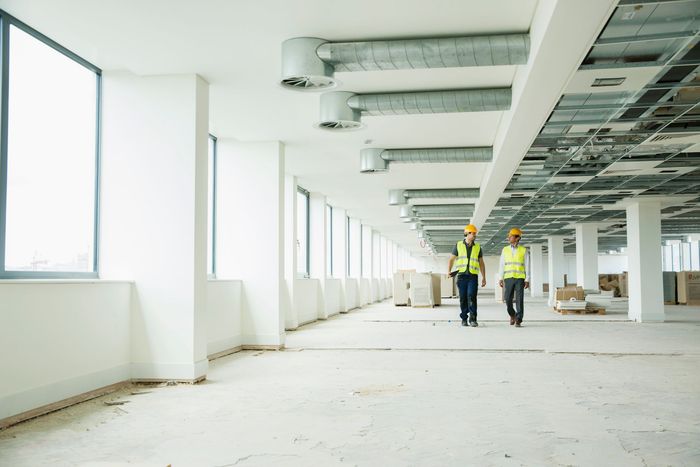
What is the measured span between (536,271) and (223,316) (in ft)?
75.7

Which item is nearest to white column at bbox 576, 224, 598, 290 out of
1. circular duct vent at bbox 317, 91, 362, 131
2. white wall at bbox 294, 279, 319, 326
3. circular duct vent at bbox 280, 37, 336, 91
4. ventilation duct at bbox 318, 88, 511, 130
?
white wall at bbox 294, 279, 319, 326

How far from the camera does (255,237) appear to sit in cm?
796

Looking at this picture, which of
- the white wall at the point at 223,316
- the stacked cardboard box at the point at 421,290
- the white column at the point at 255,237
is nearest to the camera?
the white wall at the point at 223,316

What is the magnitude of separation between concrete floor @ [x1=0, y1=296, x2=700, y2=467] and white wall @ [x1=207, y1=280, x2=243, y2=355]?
40cm

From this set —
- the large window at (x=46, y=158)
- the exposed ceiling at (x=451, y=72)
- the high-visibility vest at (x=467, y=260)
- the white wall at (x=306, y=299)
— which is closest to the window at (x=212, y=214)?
the exposed ceiling at (x=451, y=72)

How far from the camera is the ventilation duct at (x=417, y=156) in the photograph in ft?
28.5

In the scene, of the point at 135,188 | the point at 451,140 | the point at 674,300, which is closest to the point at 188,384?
the point at 135,188

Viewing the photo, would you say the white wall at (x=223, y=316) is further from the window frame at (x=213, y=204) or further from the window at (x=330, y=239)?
the window at (x=330, y=239)

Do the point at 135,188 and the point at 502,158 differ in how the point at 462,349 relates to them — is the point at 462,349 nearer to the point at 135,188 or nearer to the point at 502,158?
the point at 502,158

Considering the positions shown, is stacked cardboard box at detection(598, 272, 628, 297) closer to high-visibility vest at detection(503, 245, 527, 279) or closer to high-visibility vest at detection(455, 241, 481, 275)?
high-visibility vest at detection(503, 245, 527, 279)

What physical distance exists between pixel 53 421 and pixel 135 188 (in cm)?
232

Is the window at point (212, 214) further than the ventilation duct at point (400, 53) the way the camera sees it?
Yes

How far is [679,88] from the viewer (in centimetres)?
573

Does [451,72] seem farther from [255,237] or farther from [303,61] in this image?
[255,237]
